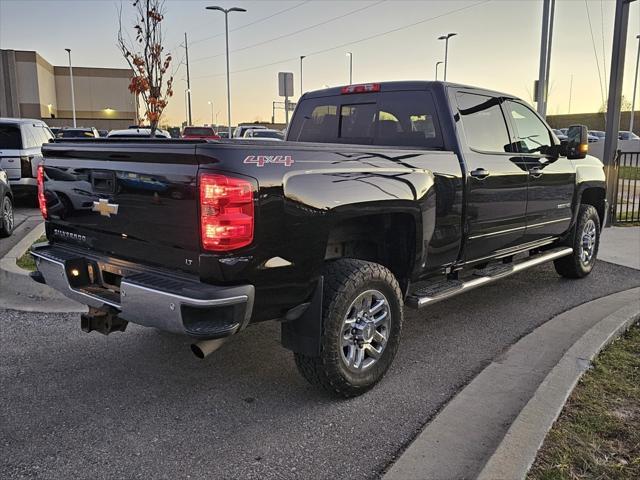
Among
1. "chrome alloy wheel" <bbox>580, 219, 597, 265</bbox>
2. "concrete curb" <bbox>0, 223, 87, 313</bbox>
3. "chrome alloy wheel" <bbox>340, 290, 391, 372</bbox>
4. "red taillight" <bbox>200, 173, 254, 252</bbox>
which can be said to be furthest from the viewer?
"chrome alloy wheel" <bbox>580, 219, 597, 265</bbox>

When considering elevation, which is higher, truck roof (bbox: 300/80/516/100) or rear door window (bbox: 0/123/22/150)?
truck roof (bbox: 300/80/516/100)

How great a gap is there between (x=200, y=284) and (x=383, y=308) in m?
1.35

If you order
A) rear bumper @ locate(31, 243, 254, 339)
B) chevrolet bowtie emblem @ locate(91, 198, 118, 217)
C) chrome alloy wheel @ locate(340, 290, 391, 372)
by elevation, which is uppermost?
chevrolet bowtie emblem @ locate(91, 198, 118, 217)

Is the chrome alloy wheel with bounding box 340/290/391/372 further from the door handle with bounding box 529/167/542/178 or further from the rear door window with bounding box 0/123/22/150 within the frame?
the rear door window with bounding box 0/123/22/150

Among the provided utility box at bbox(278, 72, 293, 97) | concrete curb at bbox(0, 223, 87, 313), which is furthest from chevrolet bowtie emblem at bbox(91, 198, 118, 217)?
utility box at bbox(278, 72, 293, 97)

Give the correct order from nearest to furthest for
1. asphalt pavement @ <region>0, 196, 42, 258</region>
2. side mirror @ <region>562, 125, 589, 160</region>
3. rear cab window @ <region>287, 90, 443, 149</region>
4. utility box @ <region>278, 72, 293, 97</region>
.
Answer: rear cab window @ <region>287, 90, 443, 149</region> < side mirror @ <region>562, 125, 589, 160</region> < asphalt pavement @ <region>0, 196, 42, 258</region> < utility box @ <region>278, 72, 293, 97</region>

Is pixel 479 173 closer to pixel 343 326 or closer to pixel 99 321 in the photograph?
pixel 343 326

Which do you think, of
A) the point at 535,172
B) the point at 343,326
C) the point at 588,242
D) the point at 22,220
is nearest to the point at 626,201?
the point at 588,242

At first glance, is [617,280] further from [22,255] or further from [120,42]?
[120,42]

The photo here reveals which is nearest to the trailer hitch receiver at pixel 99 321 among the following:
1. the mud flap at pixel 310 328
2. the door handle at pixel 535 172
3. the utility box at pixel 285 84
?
the mud flap at pixel 310 328

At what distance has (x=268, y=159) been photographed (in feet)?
9.87

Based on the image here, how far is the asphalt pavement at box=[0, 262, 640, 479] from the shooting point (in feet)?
9.68

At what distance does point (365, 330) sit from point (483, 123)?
7.51ft

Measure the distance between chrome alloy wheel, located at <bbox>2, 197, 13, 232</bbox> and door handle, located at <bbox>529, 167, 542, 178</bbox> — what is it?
743cm
